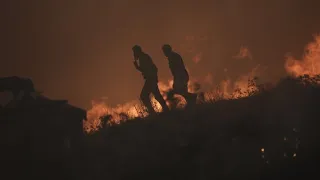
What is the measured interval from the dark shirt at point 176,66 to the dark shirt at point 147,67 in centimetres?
74

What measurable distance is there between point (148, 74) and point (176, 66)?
117 cm

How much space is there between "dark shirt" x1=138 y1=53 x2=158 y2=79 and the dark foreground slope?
2.20 m

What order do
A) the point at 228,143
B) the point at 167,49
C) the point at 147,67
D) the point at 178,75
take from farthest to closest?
the point at 147,67, the point at 167,49, the point at 178,75, the point at 228,143

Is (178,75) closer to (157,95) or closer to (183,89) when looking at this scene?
(183,89)

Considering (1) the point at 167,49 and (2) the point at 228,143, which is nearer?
(2) the point at 228,143

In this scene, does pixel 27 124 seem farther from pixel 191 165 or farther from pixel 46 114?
pixel 191 165

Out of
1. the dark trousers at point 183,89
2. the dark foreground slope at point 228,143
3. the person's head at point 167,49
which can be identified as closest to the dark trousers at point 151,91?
the dark trousers at point 183,89

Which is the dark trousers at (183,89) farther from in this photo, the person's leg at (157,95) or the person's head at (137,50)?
the person's head at (137,50)

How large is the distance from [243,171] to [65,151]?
6.95 m

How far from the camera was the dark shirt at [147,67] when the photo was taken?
15586mm

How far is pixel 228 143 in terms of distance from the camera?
34.9 feet

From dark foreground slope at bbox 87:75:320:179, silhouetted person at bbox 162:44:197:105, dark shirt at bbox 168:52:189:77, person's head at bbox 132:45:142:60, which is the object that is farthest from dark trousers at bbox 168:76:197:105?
person's head at bbox 132:45:142:60

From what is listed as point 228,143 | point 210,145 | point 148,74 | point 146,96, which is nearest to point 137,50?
point 148,74

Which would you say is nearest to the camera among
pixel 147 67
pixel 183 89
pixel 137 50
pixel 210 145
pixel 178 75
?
pixel 210 145
